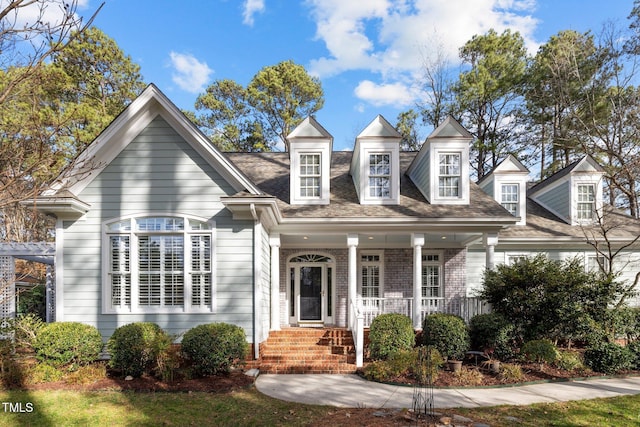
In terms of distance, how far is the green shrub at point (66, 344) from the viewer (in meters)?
7.69

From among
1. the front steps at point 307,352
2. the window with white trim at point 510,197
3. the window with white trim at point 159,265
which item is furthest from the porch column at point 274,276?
the window with white trim at point 510,197

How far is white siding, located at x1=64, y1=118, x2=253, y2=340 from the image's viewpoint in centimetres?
899

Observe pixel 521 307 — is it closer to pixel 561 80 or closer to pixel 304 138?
pixel 304 138

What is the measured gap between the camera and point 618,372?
851 centimetres

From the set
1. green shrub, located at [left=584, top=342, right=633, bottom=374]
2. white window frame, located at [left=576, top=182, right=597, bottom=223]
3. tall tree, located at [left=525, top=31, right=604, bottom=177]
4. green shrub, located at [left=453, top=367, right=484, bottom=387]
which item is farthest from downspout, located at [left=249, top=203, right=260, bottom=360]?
tall tree, located at [left=525, top=31, right=604, bottom=177]

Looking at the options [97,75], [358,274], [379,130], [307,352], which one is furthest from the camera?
[97,75]

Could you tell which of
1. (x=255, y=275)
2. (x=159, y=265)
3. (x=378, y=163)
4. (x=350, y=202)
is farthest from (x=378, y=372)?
(x=378, y=163)

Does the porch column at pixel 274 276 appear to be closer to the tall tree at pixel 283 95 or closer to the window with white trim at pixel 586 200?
the window with white trim at pixel 586 200

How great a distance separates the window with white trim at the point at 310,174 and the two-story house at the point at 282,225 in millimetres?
44

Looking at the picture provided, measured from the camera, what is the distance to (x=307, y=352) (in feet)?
31.5

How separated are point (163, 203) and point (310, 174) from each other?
14.3 feet

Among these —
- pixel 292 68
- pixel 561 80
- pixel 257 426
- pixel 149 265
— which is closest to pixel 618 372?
pixel 257 426

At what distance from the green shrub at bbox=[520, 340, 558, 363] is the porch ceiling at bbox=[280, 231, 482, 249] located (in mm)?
3418

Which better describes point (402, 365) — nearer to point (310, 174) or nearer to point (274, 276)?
point (274, 276)
